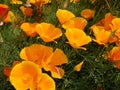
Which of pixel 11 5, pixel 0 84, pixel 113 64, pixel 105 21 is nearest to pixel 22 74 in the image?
pixel 0 84

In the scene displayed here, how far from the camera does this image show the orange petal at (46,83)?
65.7 inches

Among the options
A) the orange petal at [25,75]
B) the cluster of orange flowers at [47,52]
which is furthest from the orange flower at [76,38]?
the orange petal at [25,75]

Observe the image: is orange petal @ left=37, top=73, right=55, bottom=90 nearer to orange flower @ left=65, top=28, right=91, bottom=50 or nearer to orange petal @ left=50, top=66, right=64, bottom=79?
orange petal @ left=50, top=66, right=64, bottom=79

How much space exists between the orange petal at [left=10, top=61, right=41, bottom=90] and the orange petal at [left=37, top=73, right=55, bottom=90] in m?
0.02

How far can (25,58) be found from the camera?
5.82 feet

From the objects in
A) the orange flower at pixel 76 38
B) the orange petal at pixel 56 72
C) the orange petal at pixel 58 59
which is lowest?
the orange petal at pixel 56 72

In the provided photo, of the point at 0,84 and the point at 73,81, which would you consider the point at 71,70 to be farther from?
the point at 0,84

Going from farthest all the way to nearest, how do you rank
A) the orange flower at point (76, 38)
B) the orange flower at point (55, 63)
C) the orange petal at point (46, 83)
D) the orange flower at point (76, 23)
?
1. the orange flower at point (76, 23)
2. the orange flower at point (76, 38)
3. the orange flower at point (55, 63)
4. the orange petal at point (46, 83)

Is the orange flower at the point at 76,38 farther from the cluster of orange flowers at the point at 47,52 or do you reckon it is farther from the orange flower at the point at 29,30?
the orange flower at the point at 29,30

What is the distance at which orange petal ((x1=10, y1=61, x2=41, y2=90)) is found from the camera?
1.68 meters

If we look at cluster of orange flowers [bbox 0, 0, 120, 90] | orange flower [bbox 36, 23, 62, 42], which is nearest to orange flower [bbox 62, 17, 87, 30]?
cluster of orange flowers [bbox 0, 0, 120, 90]

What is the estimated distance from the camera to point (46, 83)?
167cm

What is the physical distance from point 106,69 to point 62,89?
0.27 meters

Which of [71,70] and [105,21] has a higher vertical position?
[105,21]
